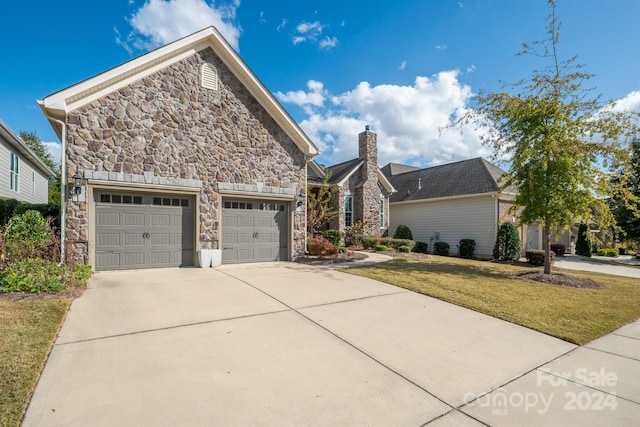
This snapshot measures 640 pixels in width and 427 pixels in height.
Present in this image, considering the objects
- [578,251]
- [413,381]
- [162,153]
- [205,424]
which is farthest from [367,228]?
[578,251]

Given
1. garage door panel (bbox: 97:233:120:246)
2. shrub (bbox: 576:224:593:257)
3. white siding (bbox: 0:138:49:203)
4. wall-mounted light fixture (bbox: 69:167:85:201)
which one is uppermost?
white siding (bbox: 0:138:49:203)

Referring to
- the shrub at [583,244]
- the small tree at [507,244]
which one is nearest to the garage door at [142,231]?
the small tree at [507,244]

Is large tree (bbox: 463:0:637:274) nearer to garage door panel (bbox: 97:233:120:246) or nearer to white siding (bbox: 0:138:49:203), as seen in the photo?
garage door panel (bbox: 97:233:120:246)

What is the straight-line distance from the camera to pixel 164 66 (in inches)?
374

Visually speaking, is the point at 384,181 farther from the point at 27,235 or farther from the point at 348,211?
the point at 27,235

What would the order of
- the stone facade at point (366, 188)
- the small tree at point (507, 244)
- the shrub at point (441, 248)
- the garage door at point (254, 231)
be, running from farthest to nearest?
the shrub at point (441, 248), the stone facade at point (366, 188), the small tree at point (507, 244), the garage door at point (254, 231)

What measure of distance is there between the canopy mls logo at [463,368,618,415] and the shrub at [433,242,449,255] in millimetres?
15605

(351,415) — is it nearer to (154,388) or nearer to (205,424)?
(205,424)

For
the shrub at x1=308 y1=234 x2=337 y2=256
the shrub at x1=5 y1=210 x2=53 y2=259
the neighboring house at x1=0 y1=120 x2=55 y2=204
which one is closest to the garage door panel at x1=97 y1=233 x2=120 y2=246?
the shrub at x1=5 y1=210 x2=53 y2=259

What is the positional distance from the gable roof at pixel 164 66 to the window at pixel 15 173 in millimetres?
7614

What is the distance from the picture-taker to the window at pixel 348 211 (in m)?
18.1

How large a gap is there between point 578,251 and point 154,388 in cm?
2974

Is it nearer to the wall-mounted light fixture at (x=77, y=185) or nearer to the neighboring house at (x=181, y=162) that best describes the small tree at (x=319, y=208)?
the neighboring house at (x=181, y=162)

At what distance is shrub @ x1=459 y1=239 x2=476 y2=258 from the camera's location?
17391 millimetres
